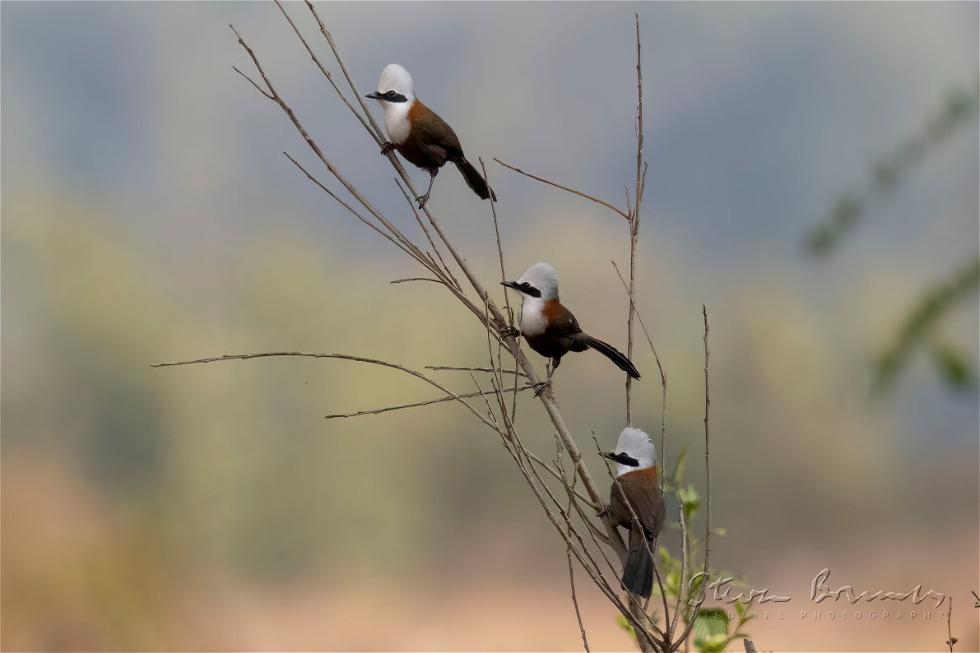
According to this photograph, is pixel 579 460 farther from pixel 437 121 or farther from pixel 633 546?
pixel 437 121

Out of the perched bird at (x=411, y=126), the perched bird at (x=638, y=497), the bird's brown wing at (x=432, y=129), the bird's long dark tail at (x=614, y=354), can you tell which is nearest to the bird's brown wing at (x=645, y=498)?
the perched bird at (x=638, y=497)

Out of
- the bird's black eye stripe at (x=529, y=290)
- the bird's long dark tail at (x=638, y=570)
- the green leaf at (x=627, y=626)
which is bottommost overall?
the green leaf at (x=627, y=626)

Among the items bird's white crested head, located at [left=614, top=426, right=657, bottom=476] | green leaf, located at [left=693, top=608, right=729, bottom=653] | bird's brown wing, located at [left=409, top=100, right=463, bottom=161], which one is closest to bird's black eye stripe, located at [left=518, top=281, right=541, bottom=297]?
bird's white crested head, located at [left=614, top=426, right=657, bottom=476]

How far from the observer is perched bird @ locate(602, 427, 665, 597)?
1.21 meters

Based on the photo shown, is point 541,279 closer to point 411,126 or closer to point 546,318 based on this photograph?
point 546,318

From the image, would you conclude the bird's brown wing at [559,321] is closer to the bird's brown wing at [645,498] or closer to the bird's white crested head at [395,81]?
the bird's brown wing at [645,498]

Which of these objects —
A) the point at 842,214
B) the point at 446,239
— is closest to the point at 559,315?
the point at 446,239

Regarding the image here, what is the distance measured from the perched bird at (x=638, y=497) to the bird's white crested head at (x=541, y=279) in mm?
215

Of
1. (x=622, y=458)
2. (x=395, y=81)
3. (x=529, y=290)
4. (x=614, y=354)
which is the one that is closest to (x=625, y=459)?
(x=622, y=458)

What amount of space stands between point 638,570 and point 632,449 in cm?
16

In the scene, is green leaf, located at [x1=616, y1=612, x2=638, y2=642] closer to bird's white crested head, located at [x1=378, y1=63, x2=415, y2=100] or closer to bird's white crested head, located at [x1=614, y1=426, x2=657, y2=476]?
bird's white crested head, located at [x1=614, y1=426, x2=657, y2=476]

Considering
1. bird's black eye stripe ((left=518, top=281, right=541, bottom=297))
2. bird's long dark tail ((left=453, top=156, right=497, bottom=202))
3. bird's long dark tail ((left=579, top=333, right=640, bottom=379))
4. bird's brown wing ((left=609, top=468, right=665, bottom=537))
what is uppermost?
bird's long dark tail ((left=453, top=156, right=497, bottom=202))

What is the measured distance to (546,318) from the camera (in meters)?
1.32

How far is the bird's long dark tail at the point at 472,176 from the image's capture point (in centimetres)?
157
